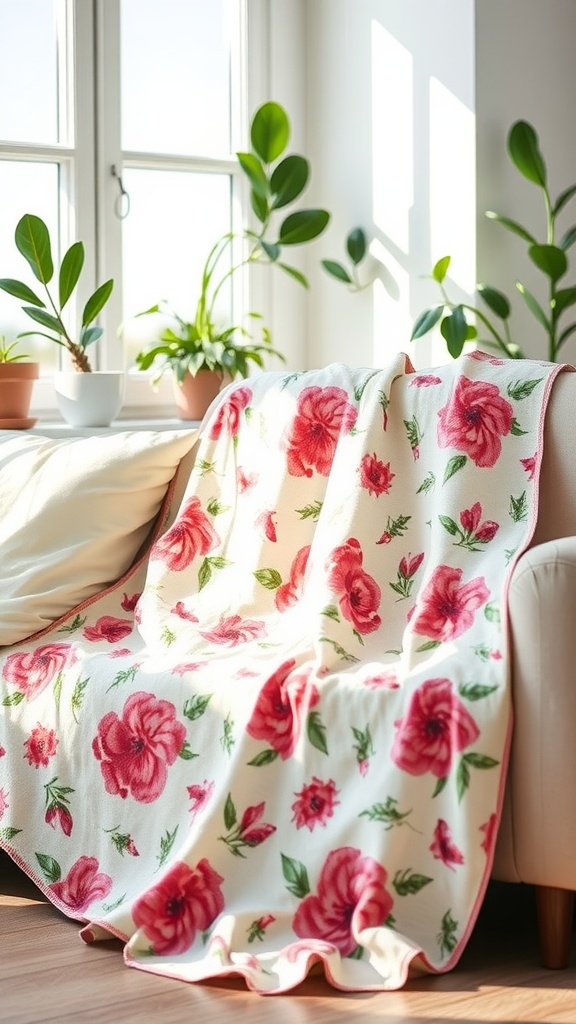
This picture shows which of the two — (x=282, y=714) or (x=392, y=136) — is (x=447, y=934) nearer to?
(x=282, y=714)

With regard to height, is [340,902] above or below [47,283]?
below

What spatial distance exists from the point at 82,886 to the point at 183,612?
51cm

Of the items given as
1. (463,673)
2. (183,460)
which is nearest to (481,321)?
(183,460)

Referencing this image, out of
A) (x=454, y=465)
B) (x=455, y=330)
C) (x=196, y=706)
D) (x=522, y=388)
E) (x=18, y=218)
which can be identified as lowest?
(x=196, y=706)

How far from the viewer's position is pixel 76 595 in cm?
236

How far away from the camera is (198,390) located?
344 centimetres

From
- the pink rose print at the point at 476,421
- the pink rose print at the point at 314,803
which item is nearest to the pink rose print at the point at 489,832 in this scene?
the pink rose print at the point at 314,803

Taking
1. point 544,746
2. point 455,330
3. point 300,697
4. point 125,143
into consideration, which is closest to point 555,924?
point 544,746

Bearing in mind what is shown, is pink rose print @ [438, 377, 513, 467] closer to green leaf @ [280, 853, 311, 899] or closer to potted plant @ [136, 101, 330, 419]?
green leaf @ [280, 853, 311, 899]

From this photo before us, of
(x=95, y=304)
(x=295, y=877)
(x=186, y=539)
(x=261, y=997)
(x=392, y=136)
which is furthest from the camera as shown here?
(x=392, y=136)

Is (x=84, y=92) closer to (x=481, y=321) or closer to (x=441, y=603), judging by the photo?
(x=481, y=321)

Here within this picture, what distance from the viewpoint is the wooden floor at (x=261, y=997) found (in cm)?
162

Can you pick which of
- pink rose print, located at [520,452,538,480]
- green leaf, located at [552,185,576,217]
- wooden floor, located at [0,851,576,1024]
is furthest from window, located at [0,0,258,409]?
wooden floor, located at [0,851,576,1024]

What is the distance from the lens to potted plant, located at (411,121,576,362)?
321cm
